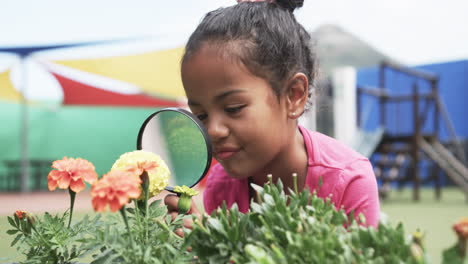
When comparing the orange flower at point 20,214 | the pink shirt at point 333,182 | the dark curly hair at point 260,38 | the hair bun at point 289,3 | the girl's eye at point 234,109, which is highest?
the hair bun at point 289,3

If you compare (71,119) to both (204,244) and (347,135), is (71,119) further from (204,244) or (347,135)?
(204,244)

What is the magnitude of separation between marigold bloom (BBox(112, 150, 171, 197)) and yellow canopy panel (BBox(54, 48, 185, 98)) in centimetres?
805

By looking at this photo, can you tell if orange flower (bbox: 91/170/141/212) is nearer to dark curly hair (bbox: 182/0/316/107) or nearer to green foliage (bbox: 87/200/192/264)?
Result: green foliage (bbox: 87/200/192/264)

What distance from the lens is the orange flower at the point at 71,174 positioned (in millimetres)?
835

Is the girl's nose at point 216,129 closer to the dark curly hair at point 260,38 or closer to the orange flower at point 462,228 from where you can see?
the dark curly hair at point 260,38

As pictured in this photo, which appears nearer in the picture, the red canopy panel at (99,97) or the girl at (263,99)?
the girl at (263,99)

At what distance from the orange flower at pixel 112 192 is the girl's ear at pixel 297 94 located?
860mm

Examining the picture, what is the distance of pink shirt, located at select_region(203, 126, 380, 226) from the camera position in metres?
1.40

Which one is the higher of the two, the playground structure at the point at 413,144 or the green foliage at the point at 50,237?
the green foliage at the point at 50,237

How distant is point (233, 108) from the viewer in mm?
1287

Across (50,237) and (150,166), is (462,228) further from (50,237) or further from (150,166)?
(50,237)

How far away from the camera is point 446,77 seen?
1155 cm

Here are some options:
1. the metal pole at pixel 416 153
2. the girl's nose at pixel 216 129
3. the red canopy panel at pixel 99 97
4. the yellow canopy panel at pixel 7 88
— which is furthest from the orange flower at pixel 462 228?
the yellow canopy panel at pixel 7 88

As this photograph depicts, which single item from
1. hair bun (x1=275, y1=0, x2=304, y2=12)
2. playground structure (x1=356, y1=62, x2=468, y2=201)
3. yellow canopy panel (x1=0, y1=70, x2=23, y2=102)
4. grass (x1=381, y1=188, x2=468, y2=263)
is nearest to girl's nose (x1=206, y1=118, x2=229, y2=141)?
hair bun (x1=275, y1=0, x2=304, y2=12)
